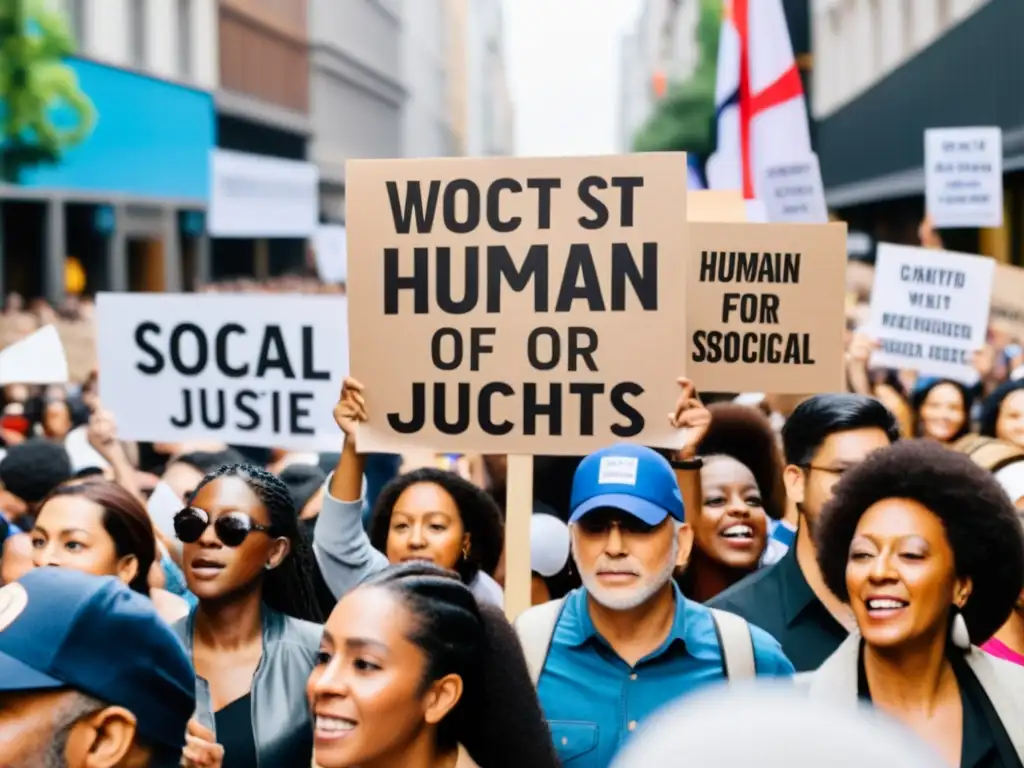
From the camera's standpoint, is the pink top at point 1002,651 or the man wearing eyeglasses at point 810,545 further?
the pink top at point 1002,651

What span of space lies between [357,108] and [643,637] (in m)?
68.2

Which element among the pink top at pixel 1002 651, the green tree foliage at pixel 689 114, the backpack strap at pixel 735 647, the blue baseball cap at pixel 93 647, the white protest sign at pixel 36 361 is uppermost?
the green tree foliage at pixel 689 114

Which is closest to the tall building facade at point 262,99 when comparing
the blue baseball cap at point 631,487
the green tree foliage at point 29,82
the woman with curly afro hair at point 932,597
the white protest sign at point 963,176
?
the green tree foliage at point 29,82

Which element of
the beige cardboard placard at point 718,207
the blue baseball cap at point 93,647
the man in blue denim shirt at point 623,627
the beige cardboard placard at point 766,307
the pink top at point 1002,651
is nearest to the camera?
the blue baseball cap at point 93,647

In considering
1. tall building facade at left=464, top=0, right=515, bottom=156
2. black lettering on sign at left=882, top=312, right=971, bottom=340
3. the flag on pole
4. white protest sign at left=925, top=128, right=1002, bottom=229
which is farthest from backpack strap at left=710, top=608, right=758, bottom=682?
tall building facade at left=464, top=0, right=515, bottom=156

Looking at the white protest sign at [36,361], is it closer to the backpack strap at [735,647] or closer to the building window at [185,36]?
the backpack strap at [735,647]

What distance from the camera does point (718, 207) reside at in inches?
316

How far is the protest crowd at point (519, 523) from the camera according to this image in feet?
8.68

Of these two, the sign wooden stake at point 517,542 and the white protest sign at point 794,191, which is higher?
the white protest sign at point 794,191

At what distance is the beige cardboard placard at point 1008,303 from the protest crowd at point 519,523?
571 centimetres

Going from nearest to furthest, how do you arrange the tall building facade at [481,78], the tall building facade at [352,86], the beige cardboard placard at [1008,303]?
the beige cardboard placard at [1008,303] < the tall building facade at [352,86] < the tall building facade at [481,78]

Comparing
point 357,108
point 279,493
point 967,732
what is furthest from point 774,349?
point 357,108

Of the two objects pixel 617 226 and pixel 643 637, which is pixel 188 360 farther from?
pixel 643 637

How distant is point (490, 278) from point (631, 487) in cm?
131
